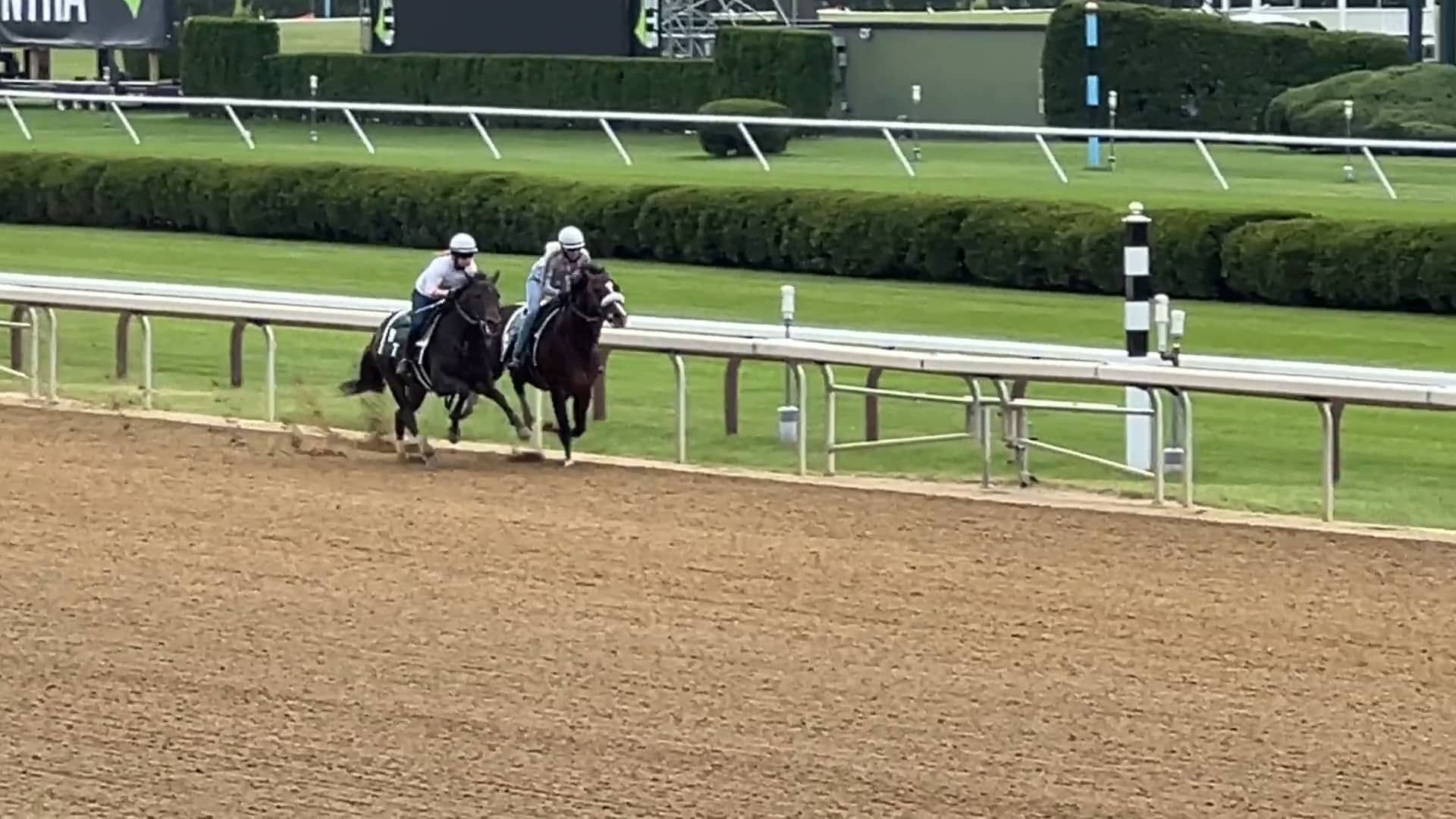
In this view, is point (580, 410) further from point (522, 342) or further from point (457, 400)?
point (457, 400)

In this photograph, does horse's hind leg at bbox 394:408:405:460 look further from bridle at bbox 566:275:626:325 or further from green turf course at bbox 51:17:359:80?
green turf course at bbox 51:17:359:80

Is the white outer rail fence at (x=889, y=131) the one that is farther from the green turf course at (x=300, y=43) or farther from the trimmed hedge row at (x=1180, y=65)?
the green turf course at (x=300, y=43)

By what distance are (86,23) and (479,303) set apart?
671 inches

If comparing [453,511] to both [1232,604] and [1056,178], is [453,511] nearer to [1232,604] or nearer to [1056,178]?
[1232,604]

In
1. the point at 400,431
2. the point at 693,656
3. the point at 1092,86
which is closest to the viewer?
the point at 693,656

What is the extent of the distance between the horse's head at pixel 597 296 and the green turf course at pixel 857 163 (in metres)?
5.93

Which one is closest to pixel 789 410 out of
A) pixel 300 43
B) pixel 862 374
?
pixel 862 374

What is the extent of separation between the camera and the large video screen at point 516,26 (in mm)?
23062

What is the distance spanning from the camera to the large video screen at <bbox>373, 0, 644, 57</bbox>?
23.1 metres

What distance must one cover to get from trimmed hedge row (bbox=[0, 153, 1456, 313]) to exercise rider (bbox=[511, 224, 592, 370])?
5.28m

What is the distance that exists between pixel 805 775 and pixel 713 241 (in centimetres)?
1082

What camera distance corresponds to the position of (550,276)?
8.84 m

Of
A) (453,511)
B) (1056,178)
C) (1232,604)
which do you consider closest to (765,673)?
(1232,604)

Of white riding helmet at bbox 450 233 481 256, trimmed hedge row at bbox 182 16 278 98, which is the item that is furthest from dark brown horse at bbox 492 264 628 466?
trimmed hedge row at bbox 182 16 278 98
